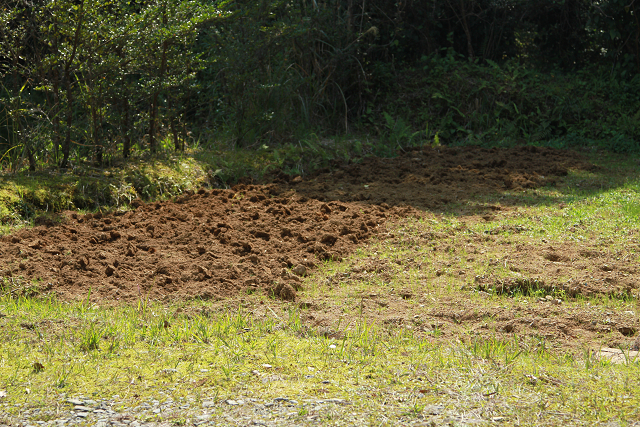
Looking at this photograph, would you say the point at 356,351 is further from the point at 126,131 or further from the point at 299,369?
the point at 126,131

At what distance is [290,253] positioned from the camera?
5184 mm

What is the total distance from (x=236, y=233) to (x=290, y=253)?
0.63m

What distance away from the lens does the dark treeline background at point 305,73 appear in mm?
6445

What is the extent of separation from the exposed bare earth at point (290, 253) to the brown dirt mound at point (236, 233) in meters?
0.01

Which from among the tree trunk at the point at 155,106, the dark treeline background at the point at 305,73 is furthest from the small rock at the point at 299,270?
the tree trunk at the point at 155,106

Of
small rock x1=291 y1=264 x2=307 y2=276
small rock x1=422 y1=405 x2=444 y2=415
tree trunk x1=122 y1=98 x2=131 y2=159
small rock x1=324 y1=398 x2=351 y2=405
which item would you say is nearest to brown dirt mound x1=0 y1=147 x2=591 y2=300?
small rock x1=291 y1=264 x2=307 y2=276

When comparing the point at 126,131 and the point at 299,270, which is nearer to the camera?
the point at 299,270

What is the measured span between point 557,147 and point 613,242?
4.95 metres

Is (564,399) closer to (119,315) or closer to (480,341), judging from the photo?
(480,341)

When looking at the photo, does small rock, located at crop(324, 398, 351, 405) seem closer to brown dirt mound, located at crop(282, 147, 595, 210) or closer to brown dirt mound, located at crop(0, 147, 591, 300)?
brown dirt mound, located at crop(0, 147, 591, 300)

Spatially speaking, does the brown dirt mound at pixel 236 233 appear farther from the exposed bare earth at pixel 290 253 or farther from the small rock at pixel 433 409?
the small rock at pixel 433 409

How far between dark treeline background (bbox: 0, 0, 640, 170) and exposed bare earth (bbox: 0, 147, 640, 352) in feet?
4.31

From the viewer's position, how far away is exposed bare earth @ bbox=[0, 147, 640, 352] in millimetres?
4012

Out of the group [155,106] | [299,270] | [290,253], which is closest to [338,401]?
[299,270]
